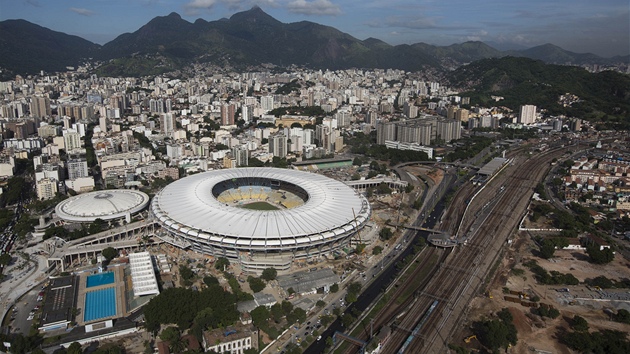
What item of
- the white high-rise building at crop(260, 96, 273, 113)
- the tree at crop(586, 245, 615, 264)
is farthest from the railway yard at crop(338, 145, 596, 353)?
the white high-rise building at crop(260, 96, 273, 113)

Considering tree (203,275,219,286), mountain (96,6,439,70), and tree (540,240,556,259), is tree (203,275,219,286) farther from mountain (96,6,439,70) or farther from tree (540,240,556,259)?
mountain (96,6,439,70)

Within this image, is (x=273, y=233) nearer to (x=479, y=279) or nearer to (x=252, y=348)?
(x=252, y=348)

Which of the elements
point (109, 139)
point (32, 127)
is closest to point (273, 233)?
point (109, 139)

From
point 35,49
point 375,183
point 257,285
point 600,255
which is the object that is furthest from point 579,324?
point 35,49

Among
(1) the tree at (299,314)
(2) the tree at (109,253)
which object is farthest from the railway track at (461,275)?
(2) the tree at (109,253)

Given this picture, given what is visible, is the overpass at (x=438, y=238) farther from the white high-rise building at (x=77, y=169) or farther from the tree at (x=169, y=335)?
the white high-rise building at (x=77, y=169)

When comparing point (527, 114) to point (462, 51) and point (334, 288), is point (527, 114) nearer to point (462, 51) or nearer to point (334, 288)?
point (334, 288)
